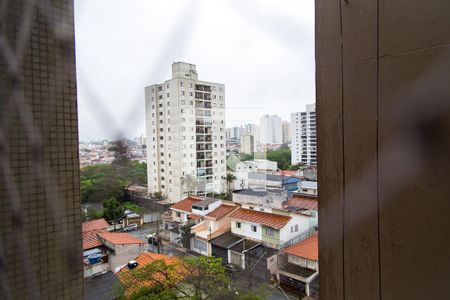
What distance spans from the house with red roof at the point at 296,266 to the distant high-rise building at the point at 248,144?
91.3 inches

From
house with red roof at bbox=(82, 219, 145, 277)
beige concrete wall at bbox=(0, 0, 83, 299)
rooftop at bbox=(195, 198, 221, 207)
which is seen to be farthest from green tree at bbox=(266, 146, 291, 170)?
beige concrete wall at bbox=(0, 0, 83, 299)

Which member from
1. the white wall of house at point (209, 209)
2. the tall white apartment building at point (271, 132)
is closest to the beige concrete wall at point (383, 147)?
the white wall of house at point (209, 209)

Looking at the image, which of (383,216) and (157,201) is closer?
(383,216)

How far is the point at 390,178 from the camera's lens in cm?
65

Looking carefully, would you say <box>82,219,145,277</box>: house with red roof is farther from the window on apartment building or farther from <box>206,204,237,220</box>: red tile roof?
<box>206,204,237,220</box>: red tile roof

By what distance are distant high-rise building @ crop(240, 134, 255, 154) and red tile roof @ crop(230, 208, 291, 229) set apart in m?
1.20

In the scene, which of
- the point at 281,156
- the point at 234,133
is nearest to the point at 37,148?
the point at 234,133

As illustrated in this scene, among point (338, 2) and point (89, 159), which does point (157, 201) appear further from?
point (338, 2)

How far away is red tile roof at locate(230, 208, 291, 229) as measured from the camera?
15.8 ft

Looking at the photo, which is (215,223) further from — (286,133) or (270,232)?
(286,133)

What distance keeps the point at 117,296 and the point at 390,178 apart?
6.95ft

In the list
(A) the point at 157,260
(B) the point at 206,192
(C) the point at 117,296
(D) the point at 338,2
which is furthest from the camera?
(B) the point at 206,192

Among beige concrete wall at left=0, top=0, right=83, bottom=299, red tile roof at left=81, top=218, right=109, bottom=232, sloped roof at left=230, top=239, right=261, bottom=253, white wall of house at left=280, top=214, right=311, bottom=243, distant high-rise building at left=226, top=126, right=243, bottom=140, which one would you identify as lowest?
sloped roof at left=230, top=239, right=261, bottom=253

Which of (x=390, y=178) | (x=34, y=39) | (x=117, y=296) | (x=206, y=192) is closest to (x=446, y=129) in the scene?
(x=390, y=178)
